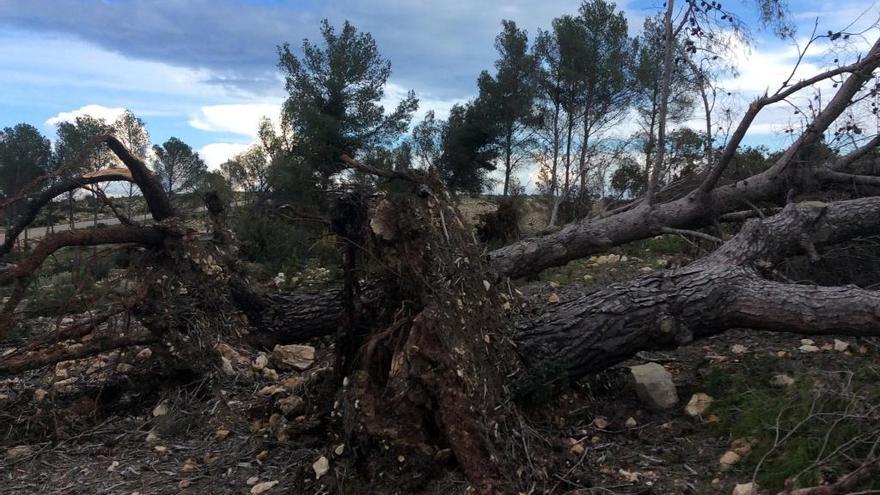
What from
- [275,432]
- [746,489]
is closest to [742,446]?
[746,489]

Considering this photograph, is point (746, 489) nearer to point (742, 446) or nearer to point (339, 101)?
point (742, 446)

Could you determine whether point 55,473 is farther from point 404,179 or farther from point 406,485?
point 404,179

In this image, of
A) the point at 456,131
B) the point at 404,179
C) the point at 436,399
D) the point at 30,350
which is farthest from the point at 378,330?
the point at 456,131

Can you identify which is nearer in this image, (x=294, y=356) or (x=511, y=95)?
(x=294, y=356)

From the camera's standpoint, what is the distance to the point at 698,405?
11.1 ft

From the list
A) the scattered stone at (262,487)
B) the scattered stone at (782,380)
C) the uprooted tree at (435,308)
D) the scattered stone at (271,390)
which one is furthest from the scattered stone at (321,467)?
the scattered stone at (782,380)

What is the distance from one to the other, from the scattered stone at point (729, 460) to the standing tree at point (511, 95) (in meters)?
20.3

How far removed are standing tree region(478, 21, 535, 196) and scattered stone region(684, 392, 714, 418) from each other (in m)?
19.7

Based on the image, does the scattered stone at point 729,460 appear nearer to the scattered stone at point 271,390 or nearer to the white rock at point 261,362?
the scattered stone at point 271,390

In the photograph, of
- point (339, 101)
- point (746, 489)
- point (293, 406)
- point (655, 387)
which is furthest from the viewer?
point (339, 101)

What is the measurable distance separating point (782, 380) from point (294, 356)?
9.85 ft

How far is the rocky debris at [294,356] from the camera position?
185 inches

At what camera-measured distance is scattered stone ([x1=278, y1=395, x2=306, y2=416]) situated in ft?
11.9

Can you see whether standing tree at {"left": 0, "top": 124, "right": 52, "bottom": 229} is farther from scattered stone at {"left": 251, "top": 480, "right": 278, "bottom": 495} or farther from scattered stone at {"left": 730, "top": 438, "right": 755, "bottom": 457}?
scattered stone at {"left": 730, "top": 438, "right": 755, "bottom": 457}
